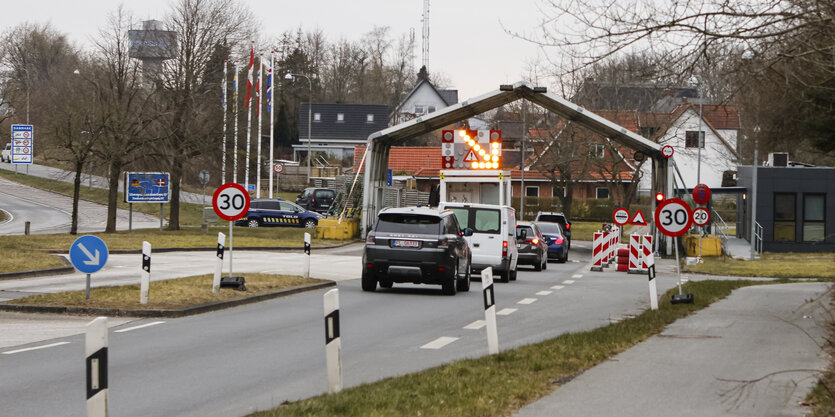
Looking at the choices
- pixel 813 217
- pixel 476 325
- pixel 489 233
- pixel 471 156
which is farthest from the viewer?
pixel 813 217

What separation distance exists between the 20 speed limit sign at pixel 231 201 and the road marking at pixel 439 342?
266 inches

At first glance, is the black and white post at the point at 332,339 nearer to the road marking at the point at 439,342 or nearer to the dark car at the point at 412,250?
the road marking at the point at 439,342

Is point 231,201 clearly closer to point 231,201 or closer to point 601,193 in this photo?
point 231,201

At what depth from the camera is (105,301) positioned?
54.3ft

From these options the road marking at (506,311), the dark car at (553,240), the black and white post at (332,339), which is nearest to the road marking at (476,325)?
the road marking at (506,311)

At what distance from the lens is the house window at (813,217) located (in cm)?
5256

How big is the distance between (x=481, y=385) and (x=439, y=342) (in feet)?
13.8

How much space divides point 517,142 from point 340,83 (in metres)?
41.4

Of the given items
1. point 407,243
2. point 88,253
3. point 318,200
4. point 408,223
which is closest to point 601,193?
point 318,200

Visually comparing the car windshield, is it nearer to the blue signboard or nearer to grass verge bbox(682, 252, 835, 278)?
grass verge bbox(682, 252, 835, 278)

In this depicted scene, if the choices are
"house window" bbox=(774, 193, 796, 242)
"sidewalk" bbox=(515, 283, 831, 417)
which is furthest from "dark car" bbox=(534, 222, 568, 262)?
"sidewalk" bbox=(515, 283, 831, 417)

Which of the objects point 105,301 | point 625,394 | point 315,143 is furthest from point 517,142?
point 625,394

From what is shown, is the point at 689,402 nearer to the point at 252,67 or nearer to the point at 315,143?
the point at 252,67

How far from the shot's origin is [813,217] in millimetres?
52812
